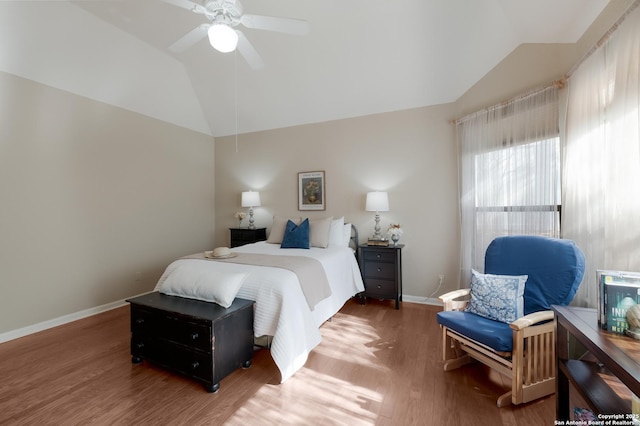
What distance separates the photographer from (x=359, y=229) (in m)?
4.07

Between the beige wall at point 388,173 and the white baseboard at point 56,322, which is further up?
the beige wall at point 388,173

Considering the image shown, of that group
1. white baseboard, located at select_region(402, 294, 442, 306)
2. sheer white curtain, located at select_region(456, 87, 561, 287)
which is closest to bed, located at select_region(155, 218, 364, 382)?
white baseboard, located at select_region(402, 294, 442, 306)

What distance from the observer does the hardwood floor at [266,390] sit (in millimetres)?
1646

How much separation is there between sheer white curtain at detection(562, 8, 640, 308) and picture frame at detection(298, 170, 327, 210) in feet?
9.54

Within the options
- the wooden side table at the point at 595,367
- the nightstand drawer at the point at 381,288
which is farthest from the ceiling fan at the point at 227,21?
the nightstand drawer at the point at 381,288

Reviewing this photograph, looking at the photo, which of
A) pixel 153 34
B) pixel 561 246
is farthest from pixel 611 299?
pixel 153 34

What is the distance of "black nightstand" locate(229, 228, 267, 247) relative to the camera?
4559 millimetres

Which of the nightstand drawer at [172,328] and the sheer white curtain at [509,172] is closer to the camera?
the nightstand drawer at [172,328]

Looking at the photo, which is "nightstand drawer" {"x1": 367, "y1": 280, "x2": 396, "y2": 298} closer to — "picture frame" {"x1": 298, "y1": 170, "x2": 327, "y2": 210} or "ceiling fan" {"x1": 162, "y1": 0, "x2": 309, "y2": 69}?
"picture frame" {"x1": 298, "y1": 170, "x2": 327, "y2": 210}

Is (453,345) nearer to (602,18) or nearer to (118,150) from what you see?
(602,18)

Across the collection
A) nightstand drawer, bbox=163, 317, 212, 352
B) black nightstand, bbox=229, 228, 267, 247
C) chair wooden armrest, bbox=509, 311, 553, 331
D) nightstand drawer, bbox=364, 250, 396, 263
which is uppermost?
black nightstand, bbox=229, 228, 267, 247

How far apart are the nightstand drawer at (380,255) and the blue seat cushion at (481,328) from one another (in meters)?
1.37

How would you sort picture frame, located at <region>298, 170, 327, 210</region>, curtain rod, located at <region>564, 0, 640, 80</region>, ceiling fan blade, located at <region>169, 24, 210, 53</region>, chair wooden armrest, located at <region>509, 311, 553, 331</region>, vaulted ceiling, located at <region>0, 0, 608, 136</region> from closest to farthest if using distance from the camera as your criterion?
curtain rod, located at <region>564, 0, 640, 80</region> < chair wooden armrest, located at <region>509, 311, 553, 331</region> < ceiling fan blade, located at <region>169, 24, 210, 53</region> < vaulted ceiling, located at <region>0, 0, 608, 136</region> < picture frame, located at <region>298, 170, 327, 210</region>

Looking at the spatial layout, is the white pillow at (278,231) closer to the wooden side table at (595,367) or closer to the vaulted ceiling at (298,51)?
the vaulted ceiling at (298,51)
